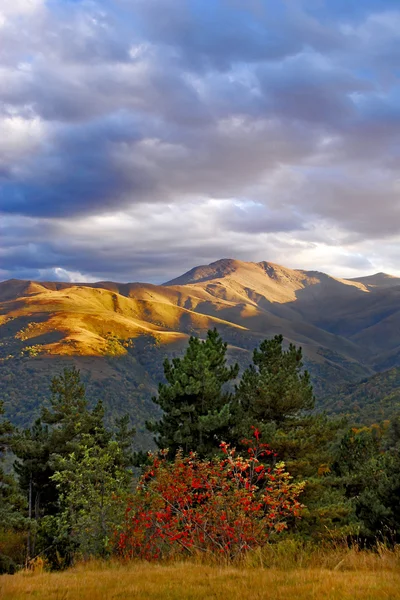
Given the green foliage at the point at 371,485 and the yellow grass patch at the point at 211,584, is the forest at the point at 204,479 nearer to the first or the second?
the green foliage at the point at 371,485

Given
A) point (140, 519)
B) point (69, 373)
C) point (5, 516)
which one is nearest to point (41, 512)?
point (69, 373)

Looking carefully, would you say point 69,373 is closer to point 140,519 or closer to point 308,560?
point 140,519

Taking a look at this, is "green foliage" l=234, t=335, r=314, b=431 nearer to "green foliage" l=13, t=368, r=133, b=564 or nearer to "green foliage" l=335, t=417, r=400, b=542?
"green foliage" l=335, t=417, r=400, b=542

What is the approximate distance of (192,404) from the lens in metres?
27.8

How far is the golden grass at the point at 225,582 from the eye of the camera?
771cm

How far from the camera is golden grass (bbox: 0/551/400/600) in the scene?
7707mm

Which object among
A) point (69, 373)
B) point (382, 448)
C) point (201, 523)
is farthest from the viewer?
point (382, 448)

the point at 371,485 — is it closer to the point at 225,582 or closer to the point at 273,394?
the point at 273,394

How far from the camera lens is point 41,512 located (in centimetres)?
3662

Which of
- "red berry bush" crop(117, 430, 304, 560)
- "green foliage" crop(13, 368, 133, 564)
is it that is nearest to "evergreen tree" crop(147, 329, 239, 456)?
"green foliage" crop(13, 368, 133, 564)

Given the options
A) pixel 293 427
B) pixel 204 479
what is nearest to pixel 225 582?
pixel 204 479

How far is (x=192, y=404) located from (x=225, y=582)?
756 inches

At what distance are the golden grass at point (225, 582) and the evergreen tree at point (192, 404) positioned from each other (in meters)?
15.5

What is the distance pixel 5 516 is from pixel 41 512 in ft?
48.6
